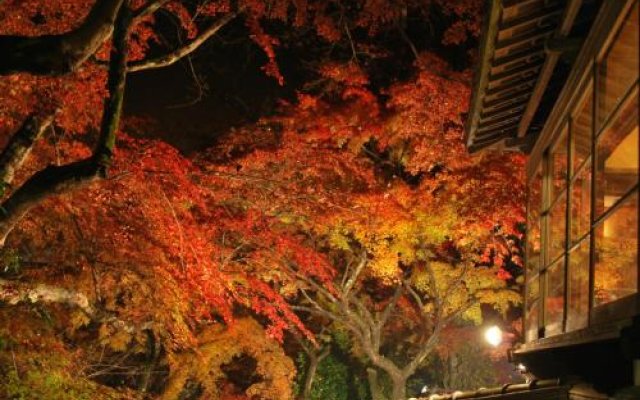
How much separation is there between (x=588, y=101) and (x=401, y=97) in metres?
10.00

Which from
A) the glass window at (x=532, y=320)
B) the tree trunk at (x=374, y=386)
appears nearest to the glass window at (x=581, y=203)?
the glass window at (x=532, y=320)

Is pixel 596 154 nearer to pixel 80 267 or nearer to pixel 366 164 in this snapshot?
pixel 80 267

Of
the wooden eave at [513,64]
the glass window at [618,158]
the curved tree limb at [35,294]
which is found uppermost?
the wooden eave at [513,64]

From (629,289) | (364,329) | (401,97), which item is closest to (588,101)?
(629,289)

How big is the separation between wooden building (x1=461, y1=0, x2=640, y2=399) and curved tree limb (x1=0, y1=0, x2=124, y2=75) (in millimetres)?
3384

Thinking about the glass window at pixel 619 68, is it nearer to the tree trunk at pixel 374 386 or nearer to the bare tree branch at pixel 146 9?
the bare tree branch at pixel 146 9

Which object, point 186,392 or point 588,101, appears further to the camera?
point 186,392

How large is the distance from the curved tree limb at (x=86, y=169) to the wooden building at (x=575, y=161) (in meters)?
3.48

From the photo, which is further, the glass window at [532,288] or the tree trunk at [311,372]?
the tree trunk at [311,372]

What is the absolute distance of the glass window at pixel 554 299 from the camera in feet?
16.7

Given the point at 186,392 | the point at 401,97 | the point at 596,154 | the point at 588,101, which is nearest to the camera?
the point at 596,154

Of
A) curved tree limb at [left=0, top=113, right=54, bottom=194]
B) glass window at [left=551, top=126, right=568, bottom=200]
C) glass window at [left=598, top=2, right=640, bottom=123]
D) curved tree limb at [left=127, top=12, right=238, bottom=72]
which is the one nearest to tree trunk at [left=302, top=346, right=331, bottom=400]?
curved tree limb at [left=127, top=12, right=238, bottom=72]

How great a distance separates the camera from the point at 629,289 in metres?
3.38

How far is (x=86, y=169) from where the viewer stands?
572 cm
